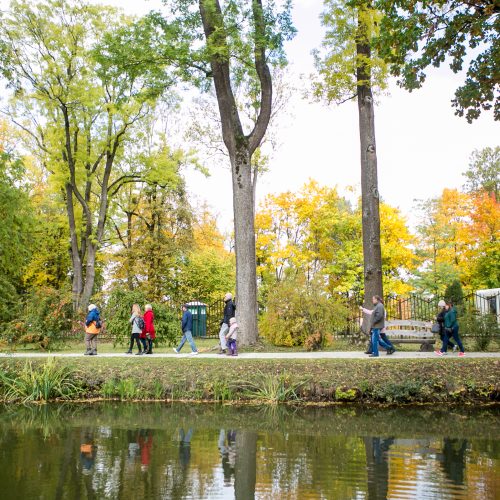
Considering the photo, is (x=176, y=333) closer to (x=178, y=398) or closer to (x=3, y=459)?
(x=178, y=398)

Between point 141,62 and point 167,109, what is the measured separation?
53.5 feet

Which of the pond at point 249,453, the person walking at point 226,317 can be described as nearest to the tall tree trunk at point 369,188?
the person walking at point 226,317

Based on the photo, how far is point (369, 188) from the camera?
18812 mm

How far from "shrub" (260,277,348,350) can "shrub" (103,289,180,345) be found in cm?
353

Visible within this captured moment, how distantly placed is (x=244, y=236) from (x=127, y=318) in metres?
5.06

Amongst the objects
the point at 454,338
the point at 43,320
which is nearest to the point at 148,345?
the point at 43,320

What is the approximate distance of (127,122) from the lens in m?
29.3

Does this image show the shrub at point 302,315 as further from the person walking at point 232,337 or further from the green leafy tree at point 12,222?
the green leafy tree at point 12,222

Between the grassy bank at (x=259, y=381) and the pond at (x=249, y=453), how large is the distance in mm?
578

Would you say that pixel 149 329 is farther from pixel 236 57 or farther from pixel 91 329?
pixel 236 57

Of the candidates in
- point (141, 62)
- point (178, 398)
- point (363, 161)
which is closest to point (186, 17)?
point (141, 62)

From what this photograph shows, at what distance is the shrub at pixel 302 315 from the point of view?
18578 mm

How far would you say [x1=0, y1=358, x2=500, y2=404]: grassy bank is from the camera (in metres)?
13.1

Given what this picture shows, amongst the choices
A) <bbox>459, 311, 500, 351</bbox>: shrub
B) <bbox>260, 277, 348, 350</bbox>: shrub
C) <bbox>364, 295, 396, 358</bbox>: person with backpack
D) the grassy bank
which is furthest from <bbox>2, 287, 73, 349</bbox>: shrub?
<bbox>459, 311, 500, 351</bbox>: shrub
